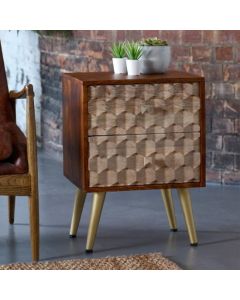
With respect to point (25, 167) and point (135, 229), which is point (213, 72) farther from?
point (25, 167)

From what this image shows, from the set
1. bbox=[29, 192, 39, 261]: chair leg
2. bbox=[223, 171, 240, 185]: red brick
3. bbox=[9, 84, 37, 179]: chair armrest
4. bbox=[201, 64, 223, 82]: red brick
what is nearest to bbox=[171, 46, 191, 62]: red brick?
bbox=[201, 64, 223, 82]: red brick

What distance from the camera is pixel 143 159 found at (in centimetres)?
334

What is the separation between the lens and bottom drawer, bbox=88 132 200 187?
328 centimetres

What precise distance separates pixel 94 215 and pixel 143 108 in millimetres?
483

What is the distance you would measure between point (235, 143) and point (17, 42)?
231cm

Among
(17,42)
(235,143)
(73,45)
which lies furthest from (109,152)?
(17,42)

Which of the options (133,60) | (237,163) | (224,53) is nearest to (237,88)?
(224,53)

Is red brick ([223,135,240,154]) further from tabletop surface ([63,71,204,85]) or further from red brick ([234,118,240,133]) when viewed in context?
tabletop surface ([63,71,204,85])

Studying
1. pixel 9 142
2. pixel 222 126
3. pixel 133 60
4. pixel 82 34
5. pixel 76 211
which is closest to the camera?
pixel 9 142

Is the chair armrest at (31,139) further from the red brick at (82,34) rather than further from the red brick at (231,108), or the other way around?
the red brick at (82,34)

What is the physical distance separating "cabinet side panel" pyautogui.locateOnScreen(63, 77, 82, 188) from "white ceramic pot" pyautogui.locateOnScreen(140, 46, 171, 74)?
1.06 feet

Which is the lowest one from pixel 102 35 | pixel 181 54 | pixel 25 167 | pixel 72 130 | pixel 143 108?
pixel 25 167

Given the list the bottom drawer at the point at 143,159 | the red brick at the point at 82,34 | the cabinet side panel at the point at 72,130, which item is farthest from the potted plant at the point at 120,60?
the red brick at the point at 82,34

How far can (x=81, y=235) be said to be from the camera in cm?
369
